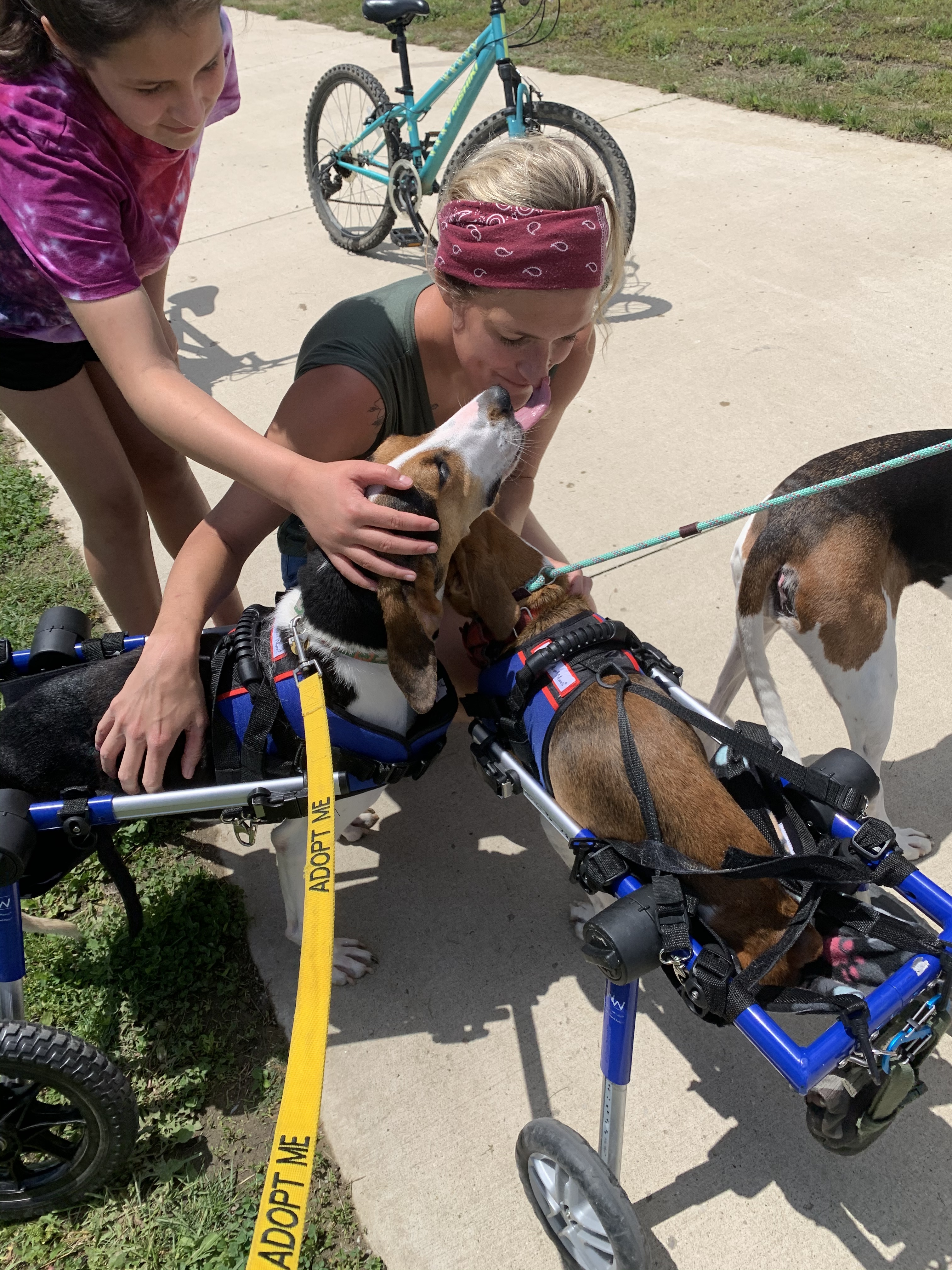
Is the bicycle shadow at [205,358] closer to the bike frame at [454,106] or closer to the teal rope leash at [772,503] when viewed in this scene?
the bike frame at [454,106]

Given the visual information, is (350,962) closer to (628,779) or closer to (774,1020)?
(628,779)

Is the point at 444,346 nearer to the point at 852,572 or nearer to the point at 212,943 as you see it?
the point at 852,572

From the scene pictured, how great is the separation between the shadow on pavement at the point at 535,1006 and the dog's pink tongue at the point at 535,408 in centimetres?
129

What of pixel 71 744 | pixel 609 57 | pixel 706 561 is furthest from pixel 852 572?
pixel 609 57

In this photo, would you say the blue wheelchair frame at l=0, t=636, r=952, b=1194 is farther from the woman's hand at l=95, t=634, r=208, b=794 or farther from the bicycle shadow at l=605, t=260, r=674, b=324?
the bicycle shadow at l=605, t=260, r=674, b=324

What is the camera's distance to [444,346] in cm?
272

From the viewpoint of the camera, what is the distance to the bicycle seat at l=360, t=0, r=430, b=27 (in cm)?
559

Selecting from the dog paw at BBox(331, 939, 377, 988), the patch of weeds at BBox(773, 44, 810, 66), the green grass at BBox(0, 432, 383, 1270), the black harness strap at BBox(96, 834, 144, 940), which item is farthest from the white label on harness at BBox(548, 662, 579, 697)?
the patch of weeds at BBox(773, 44, 810, 66)

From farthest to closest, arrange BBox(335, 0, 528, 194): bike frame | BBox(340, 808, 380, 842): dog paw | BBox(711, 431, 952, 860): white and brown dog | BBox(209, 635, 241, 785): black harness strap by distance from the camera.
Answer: BBox(335, 0, 528, 194): bike frame → BBox(340, 808, 380, 842): dog paw → BBox(711, 431, 952, 860): white and brown dog → BBox(209, 635, 241, 785): black harness strap

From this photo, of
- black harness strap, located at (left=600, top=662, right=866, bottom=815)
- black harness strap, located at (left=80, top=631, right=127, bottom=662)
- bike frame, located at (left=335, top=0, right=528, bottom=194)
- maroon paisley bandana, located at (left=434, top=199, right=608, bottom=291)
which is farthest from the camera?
bike frame, located at (left=335, top=0, right=528, bottom=194)

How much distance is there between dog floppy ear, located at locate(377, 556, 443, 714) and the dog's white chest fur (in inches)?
6.1

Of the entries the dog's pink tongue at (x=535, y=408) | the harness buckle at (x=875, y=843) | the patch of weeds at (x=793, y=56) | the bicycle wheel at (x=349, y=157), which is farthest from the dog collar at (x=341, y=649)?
the patch of weeds at (x=793, y=56)

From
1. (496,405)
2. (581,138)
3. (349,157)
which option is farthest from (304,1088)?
(349,157)

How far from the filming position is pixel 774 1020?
1.86 metres
